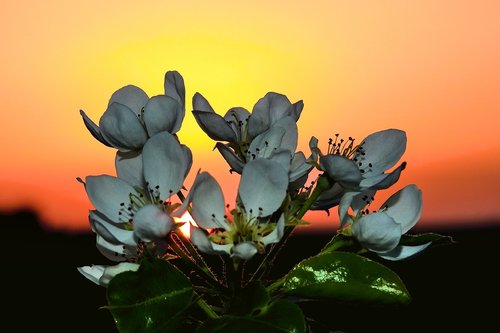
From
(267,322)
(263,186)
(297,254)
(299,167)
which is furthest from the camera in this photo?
(297,254)

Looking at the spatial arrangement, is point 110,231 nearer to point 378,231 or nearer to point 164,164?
point 164,164

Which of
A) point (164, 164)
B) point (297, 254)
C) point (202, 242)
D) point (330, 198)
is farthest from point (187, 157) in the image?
point (297, 254)

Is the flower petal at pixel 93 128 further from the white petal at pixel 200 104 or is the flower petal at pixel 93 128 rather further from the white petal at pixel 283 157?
the white petal at pixel 283 157

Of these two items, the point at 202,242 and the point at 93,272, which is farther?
the point at 93,272

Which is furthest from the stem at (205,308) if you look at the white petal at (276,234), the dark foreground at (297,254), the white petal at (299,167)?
the dark foreground at (297,254)

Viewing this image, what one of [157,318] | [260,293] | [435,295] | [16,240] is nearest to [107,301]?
[157,318]

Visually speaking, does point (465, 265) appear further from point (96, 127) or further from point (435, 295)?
point (96, 127)

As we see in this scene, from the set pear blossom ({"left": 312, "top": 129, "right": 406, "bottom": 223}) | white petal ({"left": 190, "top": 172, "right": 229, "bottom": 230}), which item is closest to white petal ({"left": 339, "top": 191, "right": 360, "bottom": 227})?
pear blossom ({"left": 312, "top": 129, "right": 406, "bottom": 223})
